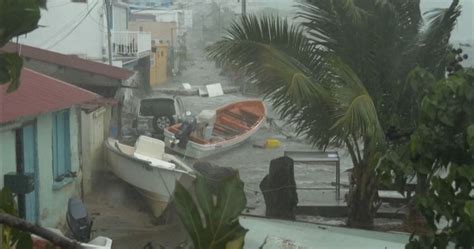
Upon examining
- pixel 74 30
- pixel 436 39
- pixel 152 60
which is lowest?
pixel 152 60

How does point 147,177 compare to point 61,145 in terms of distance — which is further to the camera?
point 147,177

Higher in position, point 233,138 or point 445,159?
point 445,159

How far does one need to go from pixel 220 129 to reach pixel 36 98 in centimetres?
344

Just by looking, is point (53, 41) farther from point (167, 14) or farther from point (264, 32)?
point (264, 32)

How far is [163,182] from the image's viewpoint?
568 centimetres

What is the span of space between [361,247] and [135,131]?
14.3 ft

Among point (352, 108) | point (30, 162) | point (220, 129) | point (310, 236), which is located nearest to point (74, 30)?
point (220, 129)

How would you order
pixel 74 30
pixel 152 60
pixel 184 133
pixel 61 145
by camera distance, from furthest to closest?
pixel 152 60 < pixel 74 30 < pixel 184 133 < pixel 61 145

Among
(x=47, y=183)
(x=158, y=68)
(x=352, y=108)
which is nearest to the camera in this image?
(x=352, y=108)

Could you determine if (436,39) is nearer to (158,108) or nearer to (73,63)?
(73,63)

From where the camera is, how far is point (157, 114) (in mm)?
→ 7691

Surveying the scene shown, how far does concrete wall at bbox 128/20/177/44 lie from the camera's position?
10422 mm

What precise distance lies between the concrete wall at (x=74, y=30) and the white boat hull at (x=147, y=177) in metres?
1.82

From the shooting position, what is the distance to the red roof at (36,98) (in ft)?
12.9
